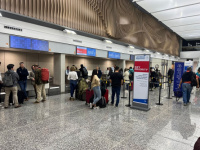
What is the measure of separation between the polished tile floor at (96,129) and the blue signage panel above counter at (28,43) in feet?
9.13

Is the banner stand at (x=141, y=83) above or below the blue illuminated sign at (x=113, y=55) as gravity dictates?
below

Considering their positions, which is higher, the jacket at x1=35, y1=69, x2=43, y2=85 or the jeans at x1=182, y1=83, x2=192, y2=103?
the jacket at x1=35, y1=69, x2=43, y2=85

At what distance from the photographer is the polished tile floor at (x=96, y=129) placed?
104 inches

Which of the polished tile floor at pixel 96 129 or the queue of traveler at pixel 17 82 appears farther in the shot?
the queue of traveler at pixel 17 82

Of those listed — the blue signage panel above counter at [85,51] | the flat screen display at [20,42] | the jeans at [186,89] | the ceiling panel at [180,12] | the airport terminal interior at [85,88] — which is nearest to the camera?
the airport terminal interior at [85,88]

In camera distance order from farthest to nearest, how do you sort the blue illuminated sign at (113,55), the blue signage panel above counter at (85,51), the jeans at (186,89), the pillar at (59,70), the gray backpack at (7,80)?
1. the blue illuminated sign at (113,55)
2. the blue signage panel above counter at (85,51)
3. the pillar at (59,70)
4. the jeans at (186,89)
5. the gray backpack at (7,80)

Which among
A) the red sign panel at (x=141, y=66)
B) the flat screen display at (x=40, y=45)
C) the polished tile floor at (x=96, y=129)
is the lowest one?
the polished tile floor at (x=96, y=129)

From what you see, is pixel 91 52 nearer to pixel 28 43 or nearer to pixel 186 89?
pixel 28 43

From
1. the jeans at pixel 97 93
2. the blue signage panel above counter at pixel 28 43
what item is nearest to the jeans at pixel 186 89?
the jeans at pixel 97 93

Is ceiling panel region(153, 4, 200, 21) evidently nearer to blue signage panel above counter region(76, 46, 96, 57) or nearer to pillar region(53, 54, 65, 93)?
blue signage panel above counter region(76, 46, 96, 57)

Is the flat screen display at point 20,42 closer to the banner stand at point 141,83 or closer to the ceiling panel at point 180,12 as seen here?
the banner stand at point 141,83

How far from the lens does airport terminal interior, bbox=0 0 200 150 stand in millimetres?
2939

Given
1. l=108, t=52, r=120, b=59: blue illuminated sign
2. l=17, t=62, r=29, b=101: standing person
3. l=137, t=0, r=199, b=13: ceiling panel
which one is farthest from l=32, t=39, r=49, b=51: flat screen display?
l=137, t=0, r=199, b=13: ceiling panel

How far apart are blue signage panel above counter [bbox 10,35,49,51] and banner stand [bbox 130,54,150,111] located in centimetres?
451
